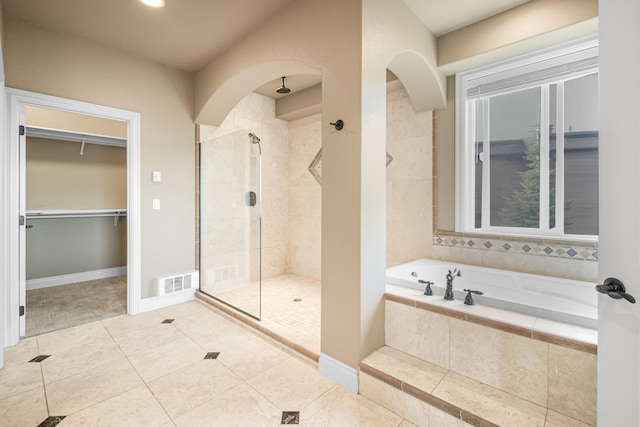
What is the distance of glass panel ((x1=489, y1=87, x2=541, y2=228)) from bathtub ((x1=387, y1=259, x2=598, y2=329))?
20.8 inches

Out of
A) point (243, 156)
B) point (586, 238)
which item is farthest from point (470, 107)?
point (243, 156)

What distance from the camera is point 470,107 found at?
293cm

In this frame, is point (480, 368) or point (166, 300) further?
point (166, 300)

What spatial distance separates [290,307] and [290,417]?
149cm

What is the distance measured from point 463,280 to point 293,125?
3.11 m

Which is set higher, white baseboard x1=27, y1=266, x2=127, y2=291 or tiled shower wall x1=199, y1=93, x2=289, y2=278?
tiled shower wall x1=199, y1=93, x2=289, y2=278

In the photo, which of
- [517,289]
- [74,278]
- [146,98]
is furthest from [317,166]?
[74,278]

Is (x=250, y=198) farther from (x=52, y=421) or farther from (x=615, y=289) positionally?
(x=615, y=289)

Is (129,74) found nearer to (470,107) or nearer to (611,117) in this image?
(470,107)

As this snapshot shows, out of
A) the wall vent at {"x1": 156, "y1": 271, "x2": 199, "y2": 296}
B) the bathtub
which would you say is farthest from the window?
the wall vent at {"x1": 156, "y1": 271, "x2": 199, "y2": 296}

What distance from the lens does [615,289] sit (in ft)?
3.36

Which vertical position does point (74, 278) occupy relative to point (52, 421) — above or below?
above

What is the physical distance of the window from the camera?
94.1 inches

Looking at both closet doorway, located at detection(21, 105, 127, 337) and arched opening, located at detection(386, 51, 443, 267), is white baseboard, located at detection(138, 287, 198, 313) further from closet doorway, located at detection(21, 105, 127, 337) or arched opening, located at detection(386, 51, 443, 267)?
arched opening, located at detection(386, 51, 443, 267)
